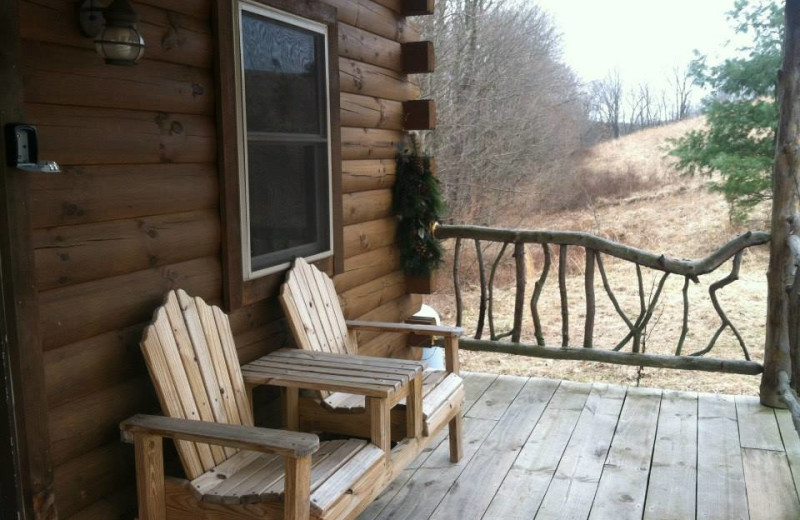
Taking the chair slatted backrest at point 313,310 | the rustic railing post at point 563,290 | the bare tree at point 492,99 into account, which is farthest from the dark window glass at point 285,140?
the bare tree at point 492,99

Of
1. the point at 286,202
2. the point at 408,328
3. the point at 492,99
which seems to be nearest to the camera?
the point at 286,202

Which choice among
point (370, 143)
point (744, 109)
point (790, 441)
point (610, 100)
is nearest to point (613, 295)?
point (790, 441)

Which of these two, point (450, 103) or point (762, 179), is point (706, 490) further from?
point (450, 103)

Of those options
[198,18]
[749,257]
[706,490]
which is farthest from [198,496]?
[749,257]

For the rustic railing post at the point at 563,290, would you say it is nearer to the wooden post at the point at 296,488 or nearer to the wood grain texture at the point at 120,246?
the wood grain texture at the point at 120,246

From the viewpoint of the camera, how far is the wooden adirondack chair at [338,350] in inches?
119

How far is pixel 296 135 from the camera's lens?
329 cm

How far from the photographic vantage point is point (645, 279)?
926cm

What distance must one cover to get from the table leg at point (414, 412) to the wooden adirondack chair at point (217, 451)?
31 centimetres

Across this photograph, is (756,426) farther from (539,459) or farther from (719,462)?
(539,459)

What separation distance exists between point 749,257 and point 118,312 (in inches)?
328

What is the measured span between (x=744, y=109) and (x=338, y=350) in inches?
259

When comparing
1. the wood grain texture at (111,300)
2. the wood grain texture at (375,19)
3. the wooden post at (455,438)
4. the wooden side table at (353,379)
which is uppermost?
the wood grain texture at (375,19)

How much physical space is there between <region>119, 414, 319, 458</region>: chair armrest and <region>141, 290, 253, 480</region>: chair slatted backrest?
3.8 inches
